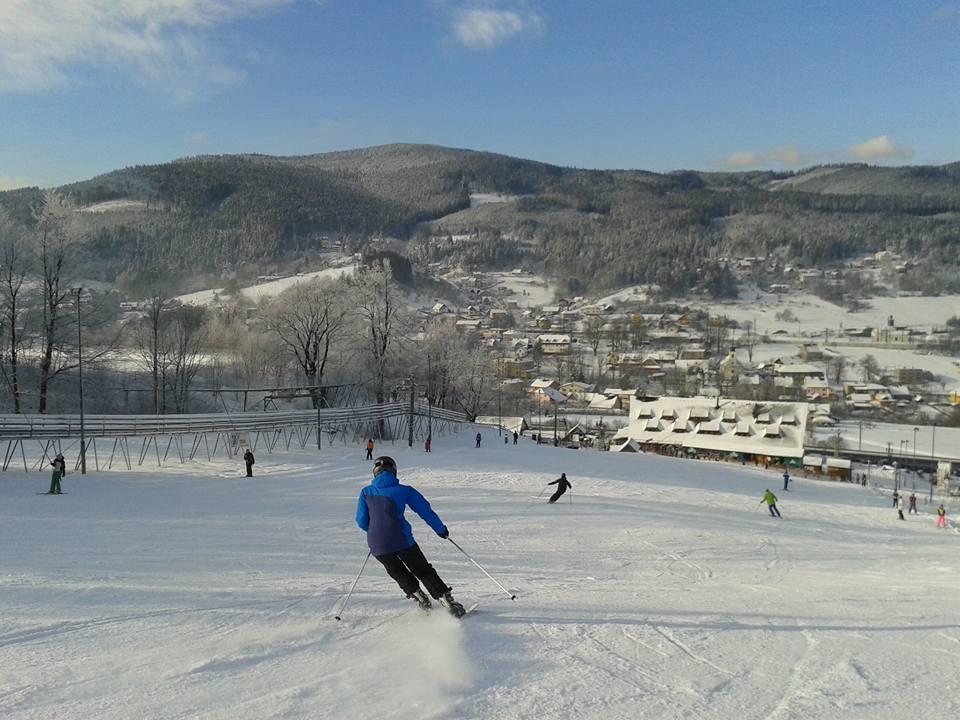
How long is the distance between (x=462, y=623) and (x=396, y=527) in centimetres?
105

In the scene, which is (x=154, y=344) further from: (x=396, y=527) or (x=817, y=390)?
(x=817, y=390)

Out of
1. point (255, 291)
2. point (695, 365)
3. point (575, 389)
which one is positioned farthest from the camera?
point (695, 365)

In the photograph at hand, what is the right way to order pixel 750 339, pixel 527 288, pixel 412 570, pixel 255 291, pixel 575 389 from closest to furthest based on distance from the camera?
pixel 412 570 < pixel 255 291 < pixel 575 389 < pixel 750 339 < pixel 527 288

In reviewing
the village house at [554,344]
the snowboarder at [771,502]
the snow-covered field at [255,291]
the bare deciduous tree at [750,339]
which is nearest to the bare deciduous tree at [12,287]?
the snowboarder at [771,502]

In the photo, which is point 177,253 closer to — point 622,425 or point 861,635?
point 622,425

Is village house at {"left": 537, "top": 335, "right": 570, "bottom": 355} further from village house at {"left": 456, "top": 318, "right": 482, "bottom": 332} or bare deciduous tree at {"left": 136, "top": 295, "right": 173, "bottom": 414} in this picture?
bare deciduous tree at {"left": 136, "top": 295, "right": 173, "bottom": 414}

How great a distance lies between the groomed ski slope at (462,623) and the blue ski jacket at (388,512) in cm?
73

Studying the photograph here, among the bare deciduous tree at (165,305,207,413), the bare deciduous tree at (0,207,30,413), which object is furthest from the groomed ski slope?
the bare deciduous tree at (165,305,207,413)

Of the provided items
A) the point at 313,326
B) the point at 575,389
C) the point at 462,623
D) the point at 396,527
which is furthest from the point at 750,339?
the point at 396,527

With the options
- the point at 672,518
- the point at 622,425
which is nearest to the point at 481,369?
the point at 622,425

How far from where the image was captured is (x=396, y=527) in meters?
6.25

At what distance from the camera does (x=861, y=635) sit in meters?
6.50

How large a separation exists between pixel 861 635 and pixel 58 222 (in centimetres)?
3129

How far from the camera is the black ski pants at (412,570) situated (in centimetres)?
632
